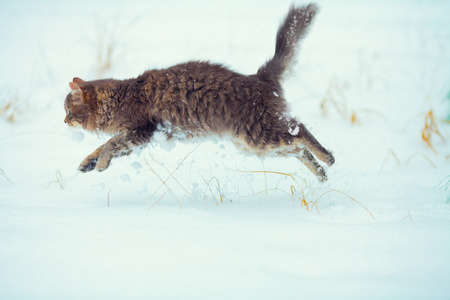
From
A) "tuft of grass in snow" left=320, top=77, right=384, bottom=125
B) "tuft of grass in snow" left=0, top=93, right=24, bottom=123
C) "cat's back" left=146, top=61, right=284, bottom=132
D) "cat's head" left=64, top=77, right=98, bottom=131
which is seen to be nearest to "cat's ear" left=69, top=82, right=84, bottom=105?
"cat's head" left=64, top=77, right=98, bottom=131

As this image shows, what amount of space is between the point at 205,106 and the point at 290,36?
1017 mm

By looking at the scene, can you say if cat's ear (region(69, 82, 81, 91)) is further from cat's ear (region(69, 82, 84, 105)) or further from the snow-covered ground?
the snow-covered ground

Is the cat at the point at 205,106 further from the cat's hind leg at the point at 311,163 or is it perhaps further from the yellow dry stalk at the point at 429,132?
the yellow dry stalk at the point at 429,132

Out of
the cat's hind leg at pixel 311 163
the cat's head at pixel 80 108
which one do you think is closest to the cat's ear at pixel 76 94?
the cat's head at pixel 80 108

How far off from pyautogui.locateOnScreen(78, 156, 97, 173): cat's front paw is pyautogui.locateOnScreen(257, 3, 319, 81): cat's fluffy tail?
5.55 ft

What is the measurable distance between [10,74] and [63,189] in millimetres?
4825

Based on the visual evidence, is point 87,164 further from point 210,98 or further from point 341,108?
point 341,108

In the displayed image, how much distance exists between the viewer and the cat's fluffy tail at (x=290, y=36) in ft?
12.2

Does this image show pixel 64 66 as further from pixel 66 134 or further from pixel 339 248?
pixel 339 248

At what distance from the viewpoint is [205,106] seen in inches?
139

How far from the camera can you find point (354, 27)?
38.5ft

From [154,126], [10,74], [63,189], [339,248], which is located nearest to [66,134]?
[63,189]

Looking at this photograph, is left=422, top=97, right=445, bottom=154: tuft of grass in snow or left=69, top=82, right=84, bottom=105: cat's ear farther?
left=422, top=97, right=445, bottom=154: tuft of grass in snow

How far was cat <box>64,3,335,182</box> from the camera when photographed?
3.49 metres
